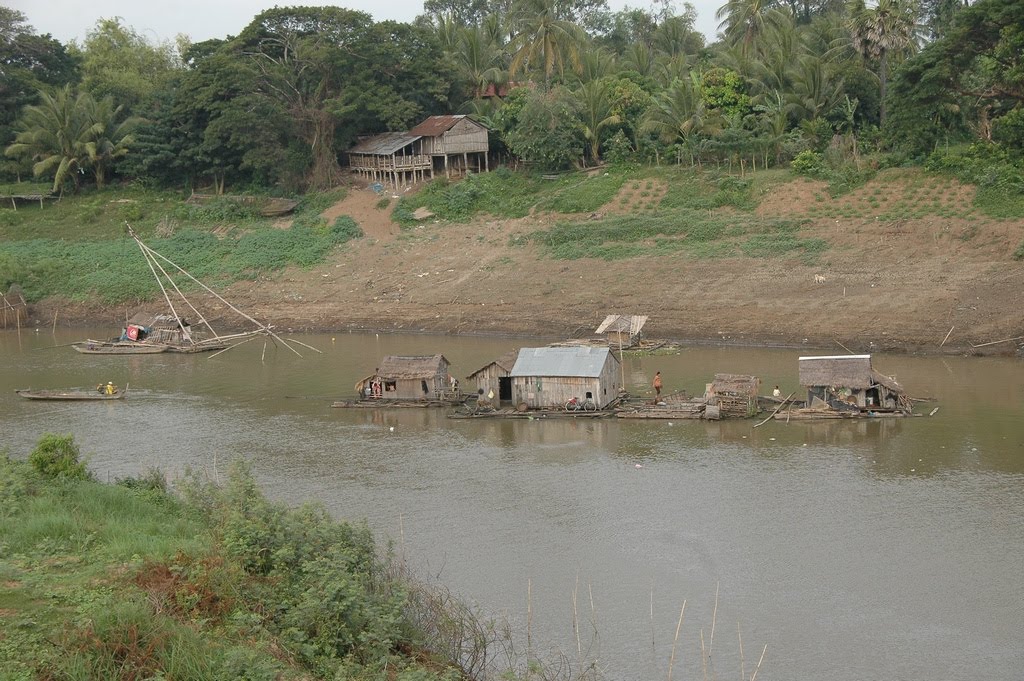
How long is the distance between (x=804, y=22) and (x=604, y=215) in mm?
30601

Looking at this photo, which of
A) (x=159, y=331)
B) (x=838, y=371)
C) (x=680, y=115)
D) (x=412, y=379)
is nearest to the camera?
(x=838, y=371)

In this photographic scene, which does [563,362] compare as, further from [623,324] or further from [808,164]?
[808,164]

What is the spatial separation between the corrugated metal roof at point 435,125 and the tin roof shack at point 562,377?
2780 cm

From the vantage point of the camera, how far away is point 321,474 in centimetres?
2614

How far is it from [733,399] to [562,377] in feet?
15.5

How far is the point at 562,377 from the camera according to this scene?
1220 inches

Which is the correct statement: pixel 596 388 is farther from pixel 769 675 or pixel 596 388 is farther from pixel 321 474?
pixel 769 675

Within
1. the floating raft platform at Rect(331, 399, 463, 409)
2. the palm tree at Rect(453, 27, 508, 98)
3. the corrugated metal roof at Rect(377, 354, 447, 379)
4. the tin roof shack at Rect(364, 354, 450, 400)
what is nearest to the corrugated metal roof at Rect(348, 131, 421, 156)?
the palm tree at Rect(453, 27, 508, 98)

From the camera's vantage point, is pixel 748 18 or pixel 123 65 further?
pixel 123 65

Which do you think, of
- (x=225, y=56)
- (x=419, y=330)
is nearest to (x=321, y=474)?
(x=419, y=330)

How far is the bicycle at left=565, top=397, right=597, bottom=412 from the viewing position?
30750 millimetres

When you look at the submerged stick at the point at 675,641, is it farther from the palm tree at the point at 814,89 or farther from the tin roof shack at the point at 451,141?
the tin roof shack at the point at 451,141

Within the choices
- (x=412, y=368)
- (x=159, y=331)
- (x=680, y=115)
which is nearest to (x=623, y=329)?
(x=412, y=368)

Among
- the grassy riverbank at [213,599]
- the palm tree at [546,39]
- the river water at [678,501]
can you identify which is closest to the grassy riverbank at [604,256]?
the river water at [678,501]
